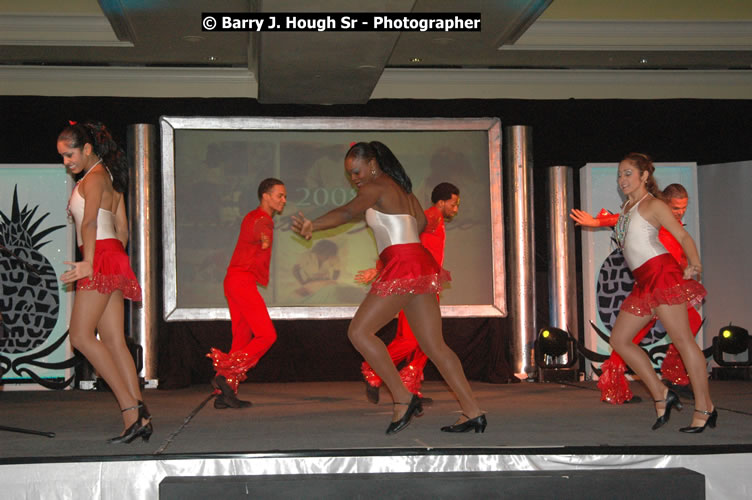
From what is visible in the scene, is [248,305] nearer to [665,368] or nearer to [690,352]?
[690,352]

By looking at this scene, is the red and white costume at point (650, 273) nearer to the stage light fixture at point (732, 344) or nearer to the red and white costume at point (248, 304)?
the red and white costume at point (248, 304)

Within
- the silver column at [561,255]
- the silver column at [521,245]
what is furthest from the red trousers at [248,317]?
the silver column at [561,255]

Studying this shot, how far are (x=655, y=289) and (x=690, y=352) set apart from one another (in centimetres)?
38

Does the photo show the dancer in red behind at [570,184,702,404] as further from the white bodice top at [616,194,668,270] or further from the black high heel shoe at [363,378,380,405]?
the black high heel shoe at [363,378,380,405]

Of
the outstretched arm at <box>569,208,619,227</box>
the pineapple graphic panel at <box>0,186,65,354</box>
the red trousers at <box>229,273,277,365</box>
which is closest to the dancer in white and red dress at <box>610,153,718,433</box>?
the outstretched arm at <box>569,208,619,227</box>

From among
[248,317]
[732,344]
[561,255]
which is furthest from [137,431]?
[732,344]

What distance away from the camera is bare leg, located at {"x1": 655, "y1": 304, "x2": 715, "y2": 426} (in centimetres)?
436

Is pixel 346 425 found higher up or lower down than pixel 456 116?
lower down

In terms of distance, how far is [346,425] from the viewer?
4859 millimetres

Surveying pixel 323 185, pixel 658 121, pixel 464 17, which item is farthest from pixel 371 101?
pixel 658 121

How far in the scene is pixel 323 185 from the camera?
8.10 meters

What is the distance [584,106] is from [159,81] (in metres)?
4.37

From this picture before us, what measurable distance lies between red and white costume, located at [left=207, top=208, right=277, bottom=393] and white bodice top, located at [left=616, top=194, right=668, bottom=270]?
8.28 ft

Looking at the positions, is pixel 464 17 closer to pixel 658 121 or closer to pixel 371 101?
pixel 371 101
